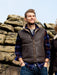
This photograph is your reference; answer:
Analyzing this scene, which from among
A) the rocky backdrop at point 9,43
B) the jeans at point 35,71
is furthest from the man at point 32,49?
the rocky backdrop at point 9,43

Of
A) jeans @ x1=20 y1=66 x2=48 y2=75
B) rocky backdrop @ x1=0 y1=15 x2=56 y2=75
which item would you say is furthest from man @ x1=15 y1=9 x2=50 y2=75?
rocky backdrop @ x1=0 y1=15 x2=56 y2=75

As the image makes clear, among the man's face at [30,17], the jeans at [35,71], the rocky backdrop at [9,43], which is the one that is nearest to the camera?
the jeans at [35,71]

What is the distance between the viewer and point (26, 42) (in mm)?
4973

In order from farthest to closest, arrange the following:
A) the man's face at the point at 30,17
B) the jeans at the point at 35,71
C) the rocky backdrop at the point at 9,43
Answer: the rocky backdrop at the point at 9,43 → the man's face at the point at 30,17 → the jeans at the point at 35,71

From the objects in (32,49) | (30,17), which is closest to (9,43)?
(30,17)

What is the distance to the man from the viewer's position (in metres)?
4.84

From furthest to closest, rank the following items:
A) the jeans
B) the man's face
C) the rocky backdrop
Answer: the rocky backdrop → the man's face → the jeans

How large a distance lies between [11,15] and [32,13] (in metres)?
24.6

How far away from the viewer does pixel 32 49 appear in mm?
4891

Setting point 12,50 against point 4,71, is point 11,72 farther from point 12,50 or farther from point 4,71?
point 12,50

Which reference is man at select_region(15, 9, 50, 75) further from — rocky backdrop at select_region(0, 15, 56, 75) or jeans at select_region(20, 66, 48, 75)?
rocky backdrop at select_region(0, 15, 56, 75)

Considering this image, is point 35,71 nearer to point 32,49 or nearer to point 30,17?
point 32,49

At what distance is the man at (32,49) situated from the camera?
4.84 meters

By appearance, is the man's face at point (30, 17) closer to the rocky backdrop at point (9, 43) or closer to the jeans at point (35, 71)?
the jeans at point (35, 71)
